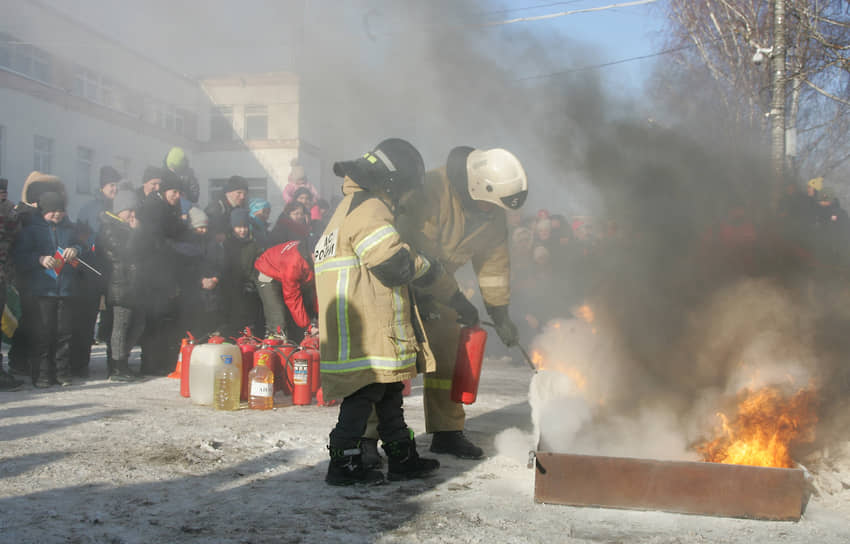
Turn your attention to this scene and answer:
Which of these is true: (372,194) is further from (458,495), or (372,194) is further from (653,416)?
(653,416)

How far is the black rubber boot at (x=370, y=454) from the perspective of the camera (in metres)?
4.07

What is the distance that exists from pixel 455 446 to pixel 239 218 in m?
4.24

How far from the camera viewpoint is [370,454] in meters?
4.13

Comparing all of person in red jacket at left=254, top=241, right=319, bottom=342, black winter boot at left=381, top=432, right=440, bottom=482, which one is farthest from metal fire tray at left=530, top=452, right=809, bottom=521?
person in red jacket at left=254, top=241, right=319, bottom=342

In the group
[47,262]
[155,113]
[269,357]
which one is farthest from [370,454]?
[155,113]

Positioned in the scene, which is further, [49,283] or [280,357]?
[49,283]

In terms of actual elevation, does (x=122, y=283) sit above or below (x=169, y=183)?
below

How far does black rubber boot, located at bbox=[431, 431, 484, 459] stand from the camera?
14.6ft

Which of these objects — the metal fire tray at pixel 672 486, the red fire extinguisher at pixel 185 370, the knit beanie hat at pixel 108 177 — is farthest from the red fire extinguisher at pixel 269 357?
the knit beanie hat at pixel 108 177

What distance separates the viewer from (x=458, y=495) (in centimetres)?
365

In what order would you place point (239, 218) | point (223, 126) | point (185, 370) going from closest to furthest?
point (185, 370), point (239, 218), point (223, 126)

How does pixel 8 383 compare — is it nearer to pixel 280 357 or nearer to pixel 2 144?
pixel 280 357

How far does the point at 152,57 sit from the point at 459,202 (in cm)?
659

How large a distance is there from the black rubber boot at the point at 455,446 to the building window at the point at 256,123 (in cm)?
1340
